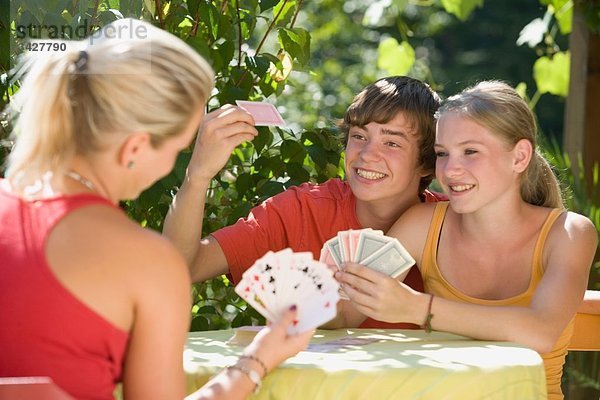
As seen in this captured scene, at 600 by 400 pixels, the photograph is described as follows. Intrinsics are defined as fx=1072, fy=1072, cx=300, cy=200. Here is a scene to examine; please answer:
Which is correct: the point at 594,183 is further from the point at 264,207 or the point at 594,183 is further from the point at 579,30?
the point at 264,207

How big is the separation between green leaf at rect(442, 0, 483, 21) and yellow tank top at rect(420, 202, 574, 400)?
1.95m

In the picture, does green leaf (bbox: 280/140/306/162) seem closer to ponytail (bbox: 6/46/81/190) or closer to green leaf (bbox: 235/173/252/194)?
green leaf (bbox: 235/173/252/194)

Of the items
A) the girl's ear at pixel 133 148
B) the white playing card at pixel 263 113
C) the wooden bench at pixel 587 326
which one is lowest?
the wooden bench at pixel 587 326

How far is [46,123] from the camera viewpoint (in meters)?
2.07

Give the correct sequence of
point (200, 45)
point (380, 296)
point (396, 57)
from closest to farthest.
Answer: point (380, 296) < point (200, 45) < point (396, 57)

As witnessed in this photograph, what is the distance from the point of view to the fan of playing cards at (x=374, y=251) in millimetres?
2902

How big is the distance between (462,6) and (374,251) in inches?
105

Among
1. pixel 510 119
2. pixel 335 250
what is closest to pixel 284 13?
pixel 510 119

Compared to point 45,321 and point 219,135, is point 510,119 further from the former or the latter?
point 45,321

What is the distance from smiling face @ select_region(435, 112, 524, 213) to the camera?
3.18 m

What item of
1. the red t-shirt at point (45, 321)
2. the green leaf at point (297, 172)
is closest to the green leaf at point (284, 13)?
the green leaf at point (297, 172)

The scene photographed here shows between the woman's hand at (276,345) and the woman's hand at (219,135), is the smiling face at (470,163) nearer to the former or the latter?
the woman's hand at (219,135)

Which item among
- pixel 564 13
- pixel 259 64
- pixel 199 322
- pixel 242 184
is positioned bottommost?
pixel 199 322

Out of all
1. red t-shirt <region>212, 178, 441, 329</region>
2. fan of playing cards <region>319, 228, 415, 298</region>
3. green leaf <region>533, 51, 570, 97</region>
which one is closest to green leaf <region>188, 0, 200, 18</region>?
red t-shirt <region>212, 178, 441, 329</region>
